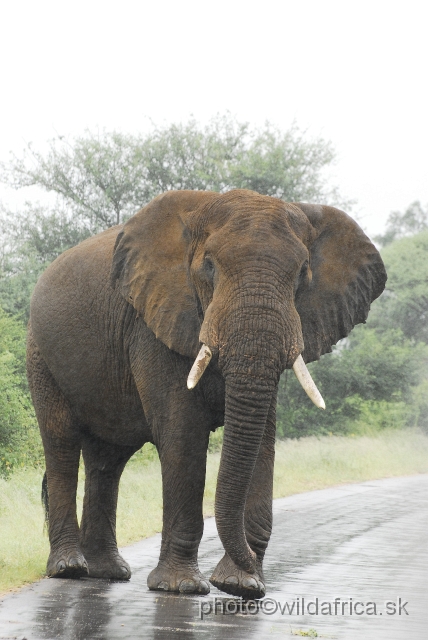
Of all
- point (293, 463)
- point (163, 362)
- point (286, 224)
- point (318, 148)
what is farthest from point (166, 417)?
point (318, 148)

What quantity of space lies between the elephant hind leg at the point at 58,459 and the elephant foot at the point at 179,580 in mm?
1228

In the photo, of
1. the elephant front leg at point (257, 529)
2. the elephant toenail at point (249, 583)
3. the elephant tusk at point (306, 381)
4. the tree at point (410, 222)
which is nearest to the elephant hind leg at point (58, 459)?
the elephant front leg at point (257, 529)

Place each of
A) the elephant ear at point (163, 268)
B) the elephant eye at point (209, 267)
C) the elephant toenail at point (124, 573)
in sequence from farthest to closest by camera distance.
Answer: the elephant toenail at point (124, 573) → the elephant ear at point (163, 268) → the elephant eye at point (209, 267)

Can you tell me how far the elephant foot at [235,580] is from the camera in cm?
790

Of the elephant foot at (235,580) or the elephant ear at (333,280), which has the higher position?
the elephant ear at (333,280)

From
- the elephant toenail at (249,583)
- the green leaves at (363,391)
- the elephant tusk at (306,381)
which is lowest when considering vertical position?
the elephant toenail at (249,583)

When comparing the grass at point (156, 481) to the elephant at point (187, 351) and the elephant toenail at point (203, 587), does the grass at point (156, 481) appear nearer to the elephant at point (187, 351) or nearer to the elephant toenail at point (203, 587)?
the elephant at point (187, 351)

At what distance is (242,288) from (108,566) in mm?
3222

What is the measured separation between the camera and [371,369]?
124 ft

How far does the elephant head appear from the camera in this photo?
749 centimetres

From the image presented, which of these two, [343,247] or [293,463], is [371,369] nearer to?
[293,463]

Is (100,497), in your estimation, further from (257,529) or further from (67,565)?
(257,529)

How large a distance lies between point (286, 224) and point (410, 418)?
34003 mm

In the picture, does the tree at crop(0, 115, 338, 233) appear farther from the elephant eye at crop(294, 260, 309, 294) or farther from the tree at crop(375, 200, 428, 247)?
the tree at crop(375, 200, 428, 247)
